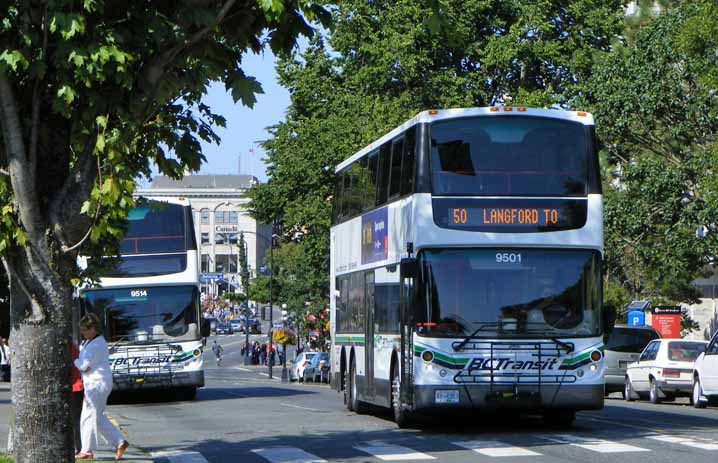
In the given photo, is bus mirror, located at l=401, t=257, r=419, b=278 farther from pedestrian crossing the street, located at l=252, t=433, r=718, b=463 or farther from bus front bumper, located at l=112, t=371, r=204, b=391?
bus front bumper, located at l=112, t=371, r=204, b=391

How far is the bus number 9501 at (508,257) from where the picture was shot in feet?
64.3

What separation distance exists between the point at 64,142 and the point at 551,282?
889 centimetres

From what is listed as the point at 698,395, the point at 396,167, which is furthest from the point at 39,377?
the point at 698,395

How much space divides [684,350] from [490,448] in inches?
671

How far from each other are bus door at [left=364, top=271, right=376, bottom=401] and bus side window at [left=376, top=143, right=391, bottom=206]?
4.50ft

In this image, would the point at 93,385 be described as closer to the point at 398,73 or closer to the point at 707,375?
the point at 707,375

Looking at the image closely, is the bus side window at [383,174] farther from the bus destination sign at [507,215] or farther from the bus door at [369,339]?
the bus destination sign at [507,215]

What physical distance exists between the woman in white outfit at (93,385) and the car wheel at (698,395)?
52.0 ft

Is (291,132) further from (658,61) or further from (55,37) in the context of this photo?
(55,37)

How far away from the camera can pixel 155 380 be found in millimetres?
32156

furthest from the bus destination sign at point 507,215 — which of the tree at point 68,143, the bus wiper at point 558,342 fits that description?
the tree at point 68,143

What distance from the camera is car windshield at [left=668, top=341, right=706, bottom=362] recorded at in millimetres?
32875

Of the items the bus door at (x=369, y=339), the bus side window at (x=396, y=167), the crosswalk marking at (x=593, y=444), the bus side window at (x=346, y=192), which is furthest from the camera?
the bus side window at (x=346, y=192)

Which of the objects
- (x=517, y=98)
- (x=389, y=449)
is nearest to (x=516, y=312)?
(x=389, y=449)
